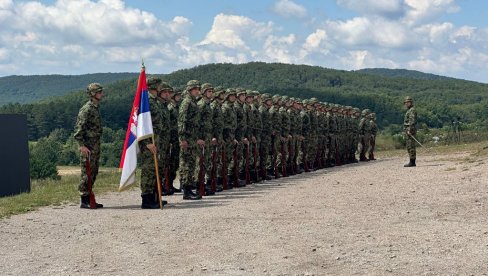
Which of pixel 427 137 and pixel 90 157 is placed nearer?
pixel 90 157

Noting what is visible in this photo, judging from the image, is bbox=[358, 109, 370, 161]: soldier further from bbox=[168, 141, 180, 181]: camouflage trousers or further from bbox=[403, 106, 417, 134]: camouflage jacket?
bbox=[168, 141, 180, 181]: camouflage trousers

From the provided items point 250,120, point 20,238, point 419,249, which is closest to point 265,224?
point 419,249

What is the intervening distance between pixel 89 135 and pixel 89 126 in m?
0.17

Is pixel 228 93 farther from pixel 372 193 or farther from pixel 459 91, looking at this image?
pixel 459 91

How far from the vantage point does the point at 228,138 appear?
15867mm

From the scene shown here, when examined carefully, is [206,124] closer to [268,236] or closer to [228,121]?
[228,121]

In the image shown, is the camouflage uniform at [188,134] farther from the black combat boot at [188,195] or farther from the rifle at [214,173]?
the rifle at [214,173]

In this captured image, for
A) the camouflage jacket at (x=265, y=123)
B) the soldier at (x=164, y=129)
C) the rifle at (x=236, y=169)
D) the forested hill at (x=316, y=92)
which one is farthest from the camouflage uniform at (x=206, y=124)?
the forested hill at (x=316, y=92)

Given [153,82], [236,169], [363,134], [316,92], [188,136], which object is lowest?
[236,169]

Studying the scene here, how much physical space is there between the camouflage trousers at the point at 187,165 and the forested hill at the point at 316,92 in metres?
68.5

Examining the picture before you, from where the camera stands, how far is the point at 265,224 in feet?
31.3

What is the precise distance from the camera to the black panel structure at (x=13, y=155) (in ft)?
57.1

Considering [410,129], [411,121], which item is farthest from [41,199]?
[411,121]

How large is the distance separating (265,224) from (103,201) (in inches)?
212
